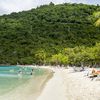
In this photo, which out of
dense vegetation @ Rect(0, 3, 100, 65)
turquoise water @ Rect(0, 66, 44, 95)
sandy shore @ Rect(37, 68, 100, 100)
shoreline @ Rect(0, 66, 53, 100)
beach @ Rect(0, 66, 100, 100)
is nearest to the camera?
sandy shore @ Rect(37, 68, 100, 100)

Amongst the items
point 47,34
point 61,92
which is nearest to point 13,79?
point 61,92

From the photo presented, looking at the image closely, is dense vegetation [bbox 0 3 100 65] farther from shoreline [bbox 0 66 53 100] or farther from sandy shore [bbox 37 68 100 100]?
sandy shore [bbox 37 68 100 100]

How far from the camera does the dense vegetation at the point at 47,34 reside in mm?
93000

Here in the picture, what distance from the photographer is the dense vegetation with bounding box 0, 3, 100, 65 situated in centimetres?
9300

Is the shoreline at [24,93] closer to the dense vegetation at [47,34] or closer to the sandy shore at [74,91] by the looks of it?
the sandy shore at [74,91]

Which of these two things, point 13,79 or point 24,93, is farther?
point 13,79

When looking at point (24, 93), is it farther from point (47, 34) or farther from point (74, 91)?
point (47, 34)

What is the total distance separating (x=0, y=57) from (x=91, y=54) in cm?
4670

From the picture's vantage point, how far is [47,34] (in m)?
107

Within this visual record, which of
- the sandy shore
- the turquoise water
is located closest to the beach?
the sandy shore

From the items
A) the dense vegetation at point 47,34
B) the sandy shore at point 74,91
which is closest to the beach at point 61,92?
the sandy shore at point 74,91

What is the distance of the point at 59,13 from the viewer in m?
113

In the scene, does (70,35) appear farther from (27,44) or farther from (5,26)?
(5,26)

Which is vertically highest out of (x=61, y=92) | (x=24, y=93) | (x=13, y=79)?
(x=61, y=92)
